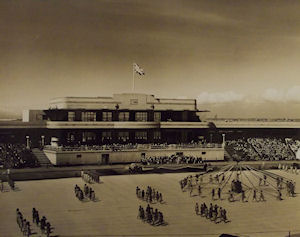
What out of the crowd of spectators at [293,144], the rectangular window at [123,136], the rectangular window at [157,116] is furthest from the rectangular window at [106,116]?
the crowd of spectators at [293,144]

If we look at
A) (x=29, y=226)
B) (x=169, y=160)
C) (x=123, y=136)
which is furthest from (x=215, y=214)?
(x=123, y=136)

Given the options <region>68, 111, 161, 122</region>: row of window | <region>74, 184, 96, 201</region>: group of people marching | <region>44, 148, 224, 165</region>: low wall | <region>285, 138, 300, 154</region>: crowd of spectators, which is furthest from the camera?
<region>285, 138, 300, 154</region>: crowd of spectators

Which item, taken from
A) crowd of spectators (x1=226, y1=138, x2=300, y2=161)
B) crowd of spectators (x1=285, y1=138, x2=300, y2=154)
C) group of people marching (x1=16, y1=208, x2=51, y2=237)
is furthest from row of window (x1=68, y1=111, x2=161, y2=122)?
group of people marching (x1=16, y1=208, x2=51, y2=237)

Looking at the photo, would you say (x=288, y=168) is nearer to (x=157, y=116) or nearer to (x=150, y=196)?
(x=157, y=116)

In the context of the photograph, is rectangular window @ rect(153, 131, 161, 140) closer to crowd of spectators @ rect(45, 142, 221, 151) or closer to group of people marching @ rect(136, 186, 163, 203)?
crowd of spectators @ rect(45, 142, 221, 151)

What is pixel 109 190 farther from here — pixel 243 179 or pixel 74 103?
pixel 74 103
